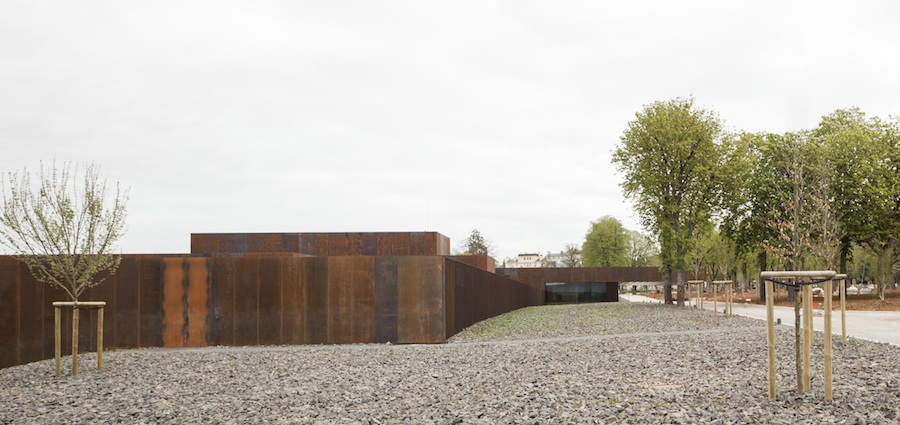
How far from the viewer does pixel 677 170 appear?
3525 cm

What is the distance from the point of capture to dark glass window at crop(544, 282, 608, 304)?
66.0 metres

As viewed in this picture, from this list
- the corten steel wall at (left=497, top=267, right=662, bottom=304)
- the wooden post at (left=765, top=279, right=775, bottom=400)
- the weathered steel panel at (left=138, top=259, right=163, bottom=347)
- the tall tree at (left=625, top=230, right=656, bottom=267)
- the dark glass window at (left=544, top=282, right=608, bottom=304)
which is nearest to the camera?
the wooden post at (left=765, top=279, right=775, bottom=400)

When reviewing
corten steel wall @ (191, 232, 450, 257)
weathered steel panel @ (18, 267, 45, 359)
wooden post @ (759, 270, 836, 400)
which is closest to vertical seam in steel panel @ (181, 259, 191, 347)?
weathered steel panel @ (18, 267, 45, 359)

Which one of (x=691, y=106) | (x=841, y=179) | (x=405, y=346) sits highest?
(x=691, y=106)

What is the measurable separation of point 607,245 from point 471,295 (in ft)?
200

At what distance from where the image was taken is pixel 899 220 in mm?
39031

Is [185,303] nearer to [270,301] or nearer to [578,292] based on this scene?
[270,301]

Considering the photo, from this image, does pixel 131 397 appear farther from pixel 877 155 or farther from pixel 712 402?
pixel 877 155

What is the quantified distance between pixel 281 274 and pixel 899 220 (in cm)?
3503

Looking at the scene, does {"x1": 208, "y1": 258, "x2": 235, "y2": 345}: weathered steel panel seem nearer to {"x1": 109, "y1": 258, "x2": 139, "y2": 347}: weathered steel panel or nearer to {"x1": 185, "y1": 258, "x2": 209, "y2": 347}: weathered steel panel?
{"x1": 185, "y1": 258, "x2": 209, "y2": 347}: weathered steel panel

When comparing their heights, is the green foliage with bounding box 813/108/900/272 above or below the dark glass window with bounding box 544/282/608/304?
above

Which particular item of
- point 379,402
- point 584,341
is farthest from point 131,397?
point 584,341

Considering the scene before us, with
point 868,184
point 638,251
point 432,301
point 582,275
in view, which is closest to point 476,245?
point 638,251

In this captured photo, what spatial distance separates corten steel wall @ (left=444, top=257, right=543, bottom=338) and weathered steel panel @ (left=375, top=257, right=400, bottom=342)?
1354mm
